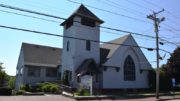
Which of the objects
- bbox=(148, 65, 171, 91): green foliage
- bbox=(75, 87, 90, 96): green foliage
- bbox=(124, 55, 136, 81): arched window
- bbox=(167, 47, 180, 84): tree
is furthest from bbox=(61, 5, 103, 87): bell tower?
bbox=(167, 47, 180, 84): tree

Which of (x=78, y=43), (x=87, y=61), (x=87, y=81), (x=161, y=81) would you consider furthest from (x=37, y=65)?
(x=161, y=81)

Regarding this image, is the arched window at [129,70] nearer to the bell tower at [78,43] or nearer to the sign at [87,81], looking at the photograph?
the bell tower at [78,43]

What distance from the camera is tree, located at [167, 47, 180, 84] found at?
44.7 metres

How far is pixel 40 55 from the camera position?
45.2 m

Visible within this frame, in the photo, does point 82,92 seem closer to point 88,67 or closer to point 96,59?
point 88,67

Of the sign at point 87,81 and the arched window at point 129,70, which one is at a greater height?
the arched window at point 129,70

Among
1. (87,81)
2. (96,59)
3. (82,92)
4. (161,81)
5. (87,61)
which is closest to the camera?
(82,92)

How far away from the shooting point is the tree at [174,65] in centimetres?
4469

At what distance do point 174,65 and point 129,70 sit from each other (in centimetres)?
847

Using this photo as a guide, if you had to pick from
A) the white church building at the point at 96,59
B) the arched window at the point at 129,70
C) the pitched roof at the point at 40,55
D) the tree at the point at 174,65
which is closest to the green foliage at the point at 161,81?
the tree at the point at 174,65

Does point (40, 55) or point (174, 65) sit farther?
point (40, 55)

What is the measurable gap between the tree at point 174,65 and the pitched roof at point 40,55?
19250 millimetres

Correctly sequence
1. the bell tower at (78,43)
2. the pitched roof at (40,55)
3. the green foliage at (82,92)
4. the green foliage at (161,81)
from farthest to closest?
1. the green foliage at (161,81)
2. the pitched roof at (40,55)
3. the bell tower at (78,43)
4. the green foliage at (82,92)

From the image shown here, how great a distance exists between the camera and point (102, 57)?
40938 millimetres
